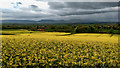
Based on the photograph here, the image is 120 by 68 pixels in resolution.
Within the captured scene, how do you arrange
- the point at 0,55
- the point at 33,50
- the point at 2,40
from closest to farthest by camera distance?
1. the point at 0,55
2. the point at 33,50
3. the point at 2,40

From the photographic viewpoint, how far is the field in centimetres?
243

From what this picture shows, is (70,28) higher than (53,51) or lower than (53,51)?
higher

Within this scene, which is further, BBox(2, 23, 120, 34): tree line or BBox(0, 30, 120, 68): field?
BBox(2, 23, 120, 34): tree line

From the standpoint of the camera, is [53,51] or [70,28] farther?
[70,28]

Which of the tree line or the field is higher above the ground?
the tree line

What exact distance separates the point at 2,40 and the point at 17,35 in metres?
0.54

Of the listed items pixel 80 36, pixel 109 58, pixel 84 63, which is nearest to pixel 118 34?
pixel 80 36

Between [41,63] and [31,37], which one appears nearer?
[41,63]

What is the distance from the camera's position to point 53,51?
285 cm

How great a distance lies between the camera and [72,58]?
2570mm

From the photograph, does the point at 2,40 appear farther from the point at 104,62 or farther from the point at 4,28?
the point at 104,62

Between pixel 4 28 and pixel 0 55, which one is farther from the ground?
pixel 4 28

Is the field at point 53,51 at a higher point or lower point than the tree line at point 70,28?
lower

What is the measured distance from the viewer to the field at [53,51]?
243 centimetres
